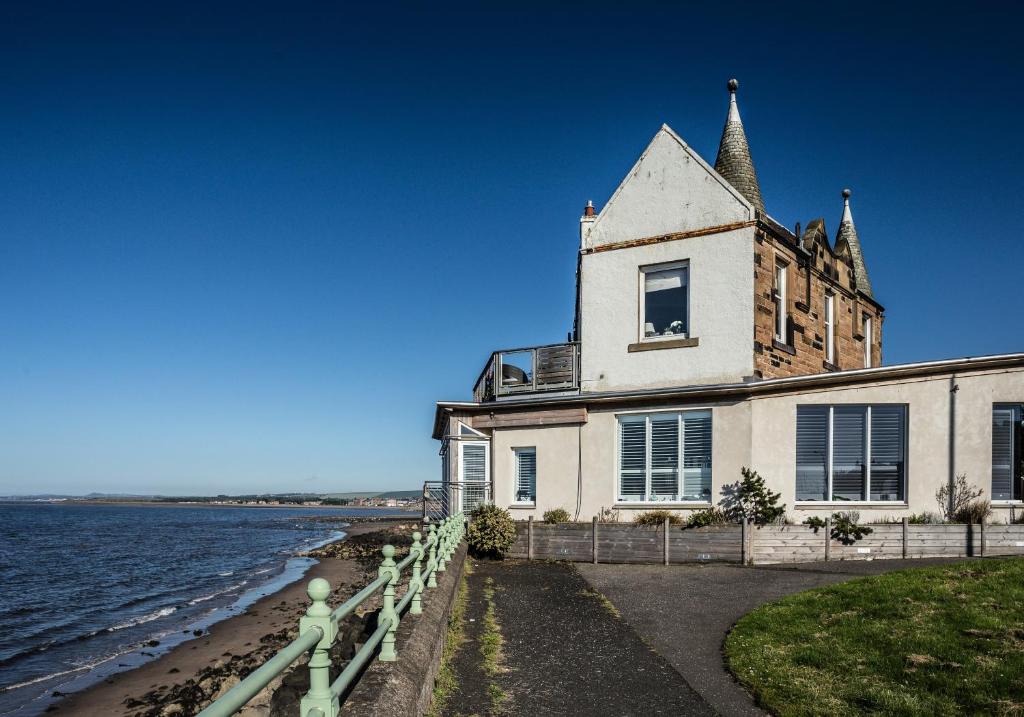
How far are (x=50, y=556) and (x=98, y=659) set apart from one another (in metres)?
29.9

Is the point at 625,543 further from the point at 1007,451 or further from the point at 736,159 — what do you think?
the point at 736,159

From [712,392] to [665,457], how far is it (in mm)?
2009

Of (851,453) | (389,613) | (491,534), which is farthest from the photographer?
(491,534)

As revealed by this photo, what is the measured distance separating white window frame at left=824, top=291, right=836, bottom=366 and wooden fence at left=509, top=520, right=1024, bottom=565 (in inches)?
307

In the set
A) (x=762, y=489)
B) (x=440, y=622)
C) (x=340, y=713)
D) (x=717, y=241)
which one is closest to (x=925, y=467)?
(x=762, y=489)

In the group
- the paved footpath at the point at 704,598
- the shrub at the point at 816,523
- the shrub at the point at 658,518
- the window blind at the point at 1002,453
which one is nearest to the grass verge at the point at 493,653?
the paved footpath at the point at 704,598

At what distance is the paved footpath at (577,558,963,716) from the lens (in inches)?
305

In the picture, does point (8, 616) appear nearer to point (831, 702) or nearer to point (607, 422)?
point (607, 422)

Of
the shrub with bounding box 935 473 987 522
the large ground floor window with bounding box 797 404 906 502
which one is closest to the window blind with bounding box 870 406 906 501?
the large ground floor window with bounding box 797 404 906 502

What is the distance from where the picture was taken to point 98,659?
15633mm

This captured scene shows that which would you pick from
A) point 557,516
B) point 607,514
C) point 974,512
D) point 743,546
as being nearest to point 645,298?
point 607,514

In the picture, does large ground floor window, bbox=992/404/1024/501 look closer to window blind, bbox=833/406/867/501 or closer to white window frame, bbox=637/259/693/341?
window blind, bbox=833/406/867/501

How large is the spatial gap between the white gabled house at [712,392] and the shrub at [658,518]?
24 centimetres

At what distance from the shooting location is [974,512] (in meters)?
Answer: 15.4
